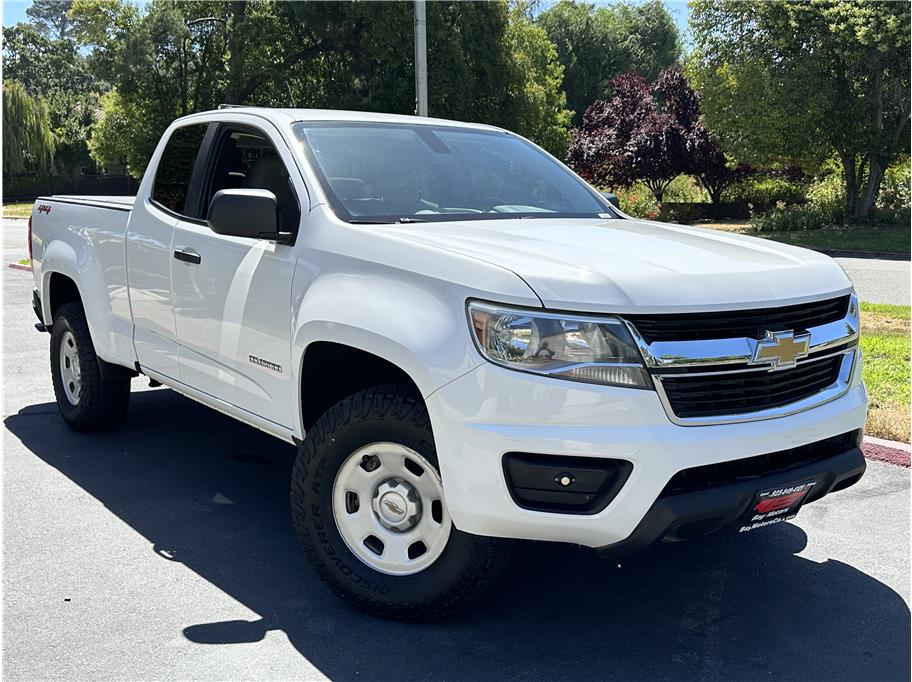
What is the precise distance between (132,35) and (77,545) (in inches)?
1271

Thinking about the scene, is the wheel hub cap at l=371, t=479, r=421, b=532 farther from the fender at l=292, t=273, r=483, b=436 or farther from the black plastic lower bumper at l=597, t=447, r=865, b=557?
the black plastic lower bumper at l=597, t=447, r=865, b=557

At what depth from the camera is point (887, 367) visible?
8180mm

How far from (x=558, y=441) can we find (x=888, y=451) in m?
3.56

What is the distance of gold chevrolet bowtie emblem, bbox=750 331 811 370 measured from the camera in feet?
11.4

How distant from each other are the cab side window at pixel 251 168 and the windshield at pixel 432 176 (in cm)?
25

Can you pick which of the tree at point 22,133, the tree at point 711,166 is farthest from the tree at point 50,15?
the tree at point 711,166

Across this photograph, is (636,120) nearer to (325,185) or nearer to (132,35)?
(132,35)

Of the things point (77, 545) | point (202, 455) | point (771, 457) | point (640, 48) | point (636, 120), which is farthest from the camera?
point (640, 48)

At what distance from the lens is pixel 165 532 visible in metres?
4.84

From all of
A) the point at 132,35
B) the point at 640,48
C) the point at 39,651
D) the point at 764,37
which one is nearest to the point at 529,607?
the point at 39,651

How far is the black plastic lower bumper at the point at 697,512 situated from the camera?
3295 mm

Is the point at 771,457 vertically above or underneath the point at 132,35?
underneath

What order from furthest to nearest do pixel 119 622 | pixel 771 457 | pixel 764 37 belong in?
pixel 764 37, pixel 119 622, pixel 771 457

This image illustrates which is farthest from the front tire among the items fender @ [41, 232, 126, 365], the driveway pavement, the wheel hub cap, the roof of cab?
the driveway pavement
